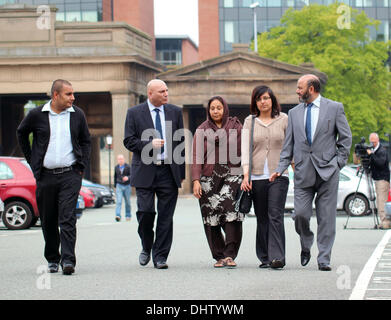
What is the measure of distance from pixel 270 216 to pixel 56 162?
2.36 meters

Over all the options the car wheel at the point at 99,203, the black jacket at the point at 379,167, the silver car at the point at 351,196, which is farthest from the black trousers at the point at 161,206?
the car wheel at the point at 99,203

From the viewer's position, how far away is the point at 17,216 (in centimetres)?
2092

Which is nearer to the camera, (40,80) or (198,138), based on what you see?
(198,138)

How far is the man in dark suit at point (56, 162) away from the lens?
1001 centimetres

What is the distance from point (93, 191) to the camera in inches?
1377

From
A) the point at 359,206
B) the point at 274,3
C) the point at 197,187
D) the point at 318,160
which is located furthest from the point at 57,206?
the point at 274,3

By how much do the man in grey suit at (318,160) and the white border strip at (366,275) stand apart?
1.79 feet

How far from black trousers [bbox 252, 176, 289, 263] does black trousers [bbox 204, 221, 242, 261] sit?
242 mm

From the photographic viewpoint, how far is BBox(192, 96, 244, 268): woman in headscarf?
10477 millimetres

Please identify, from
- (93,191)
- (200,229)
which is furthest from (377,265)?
A: (93,191)

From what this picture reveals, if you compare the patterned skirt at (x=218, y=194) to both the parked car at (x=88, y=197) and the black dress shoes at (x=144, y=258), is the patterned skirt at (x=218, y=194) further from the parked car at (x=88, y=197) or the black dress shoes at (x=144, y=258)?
the parked car at (x=88, y=197)

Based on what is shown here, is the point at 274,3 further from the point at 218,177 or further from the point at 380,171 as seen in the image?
the point at 218,177

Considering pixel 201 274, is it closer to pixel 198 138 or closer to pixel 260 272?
pixel 260 272

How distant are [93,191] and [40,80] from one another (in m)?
16.0
